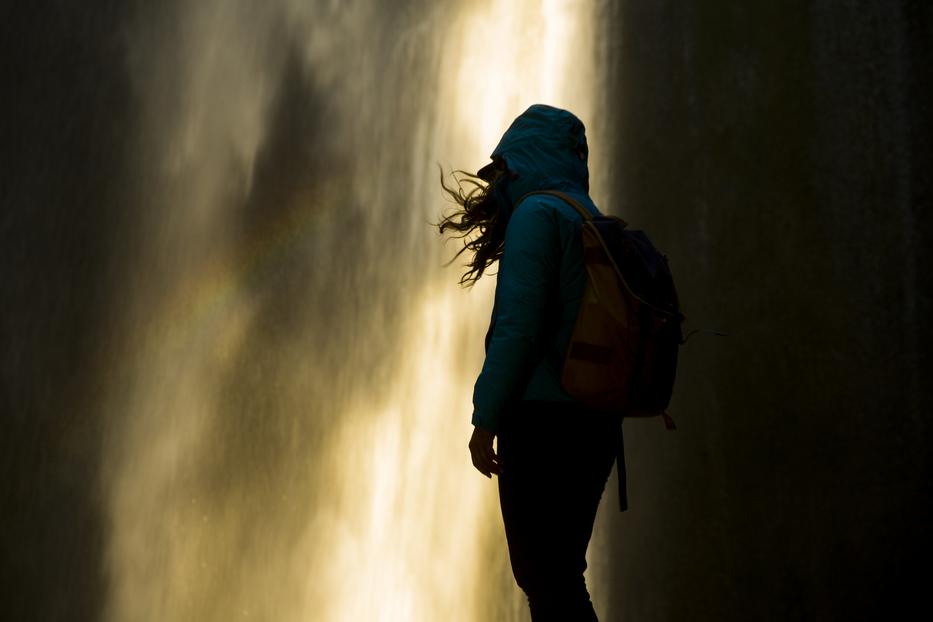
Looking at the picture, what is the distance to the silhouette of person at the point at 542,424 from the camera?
1415 mm

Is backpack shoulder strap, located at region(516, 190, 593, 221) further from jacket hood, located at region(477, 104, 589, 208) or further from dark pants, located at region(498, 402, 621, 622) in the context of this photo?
dark pants, located at region(498, 402, 621, 622)

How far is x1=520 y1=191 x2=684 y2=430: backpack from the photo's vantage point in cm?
141

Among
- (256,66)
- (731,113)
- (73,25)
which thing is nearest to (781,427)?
(731,113)

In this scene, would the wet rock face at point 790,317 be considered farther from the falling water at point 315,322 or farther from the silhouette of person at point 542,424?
the silhouette of person at point 542,424

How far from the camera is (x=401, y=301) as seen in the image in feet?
10.3

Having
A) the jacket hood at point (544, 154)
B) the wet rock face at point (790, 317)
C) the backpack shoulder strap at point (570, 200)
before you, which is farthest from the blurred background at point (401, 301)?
the backpack shoulder strap at point (570, 200)

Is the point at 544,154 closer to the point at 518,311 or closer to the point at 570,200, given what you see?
the point at 570,200

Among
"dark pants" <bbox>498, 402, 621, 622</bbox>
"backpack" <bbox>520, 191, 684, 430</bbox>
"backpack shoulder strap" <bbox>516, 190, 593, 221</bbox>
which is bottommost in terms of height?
"dark pants" <bbox>498, 402, 621, 622</bbox>

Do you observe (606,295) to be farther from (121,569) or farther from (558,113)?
(121,569)

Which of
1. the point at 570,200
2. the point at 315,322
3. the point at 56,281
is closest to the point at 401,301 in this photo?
the point at 315,322

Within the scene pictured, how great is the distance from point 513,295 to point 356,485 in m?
1.74

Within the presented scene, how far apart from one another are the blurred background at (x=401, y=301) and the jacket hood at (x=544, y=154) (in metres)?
0.74

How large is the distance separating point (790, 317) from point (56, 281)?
351 cm

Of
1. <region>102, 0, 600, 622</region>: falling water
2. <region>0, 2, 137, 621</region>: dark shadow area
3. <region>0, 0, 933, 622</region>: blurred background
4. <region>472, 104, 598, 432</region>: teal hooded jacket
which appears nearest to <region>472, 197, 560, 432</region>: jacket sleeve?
<region>472, 104, 598, 432</region>: teal hooded jacket
